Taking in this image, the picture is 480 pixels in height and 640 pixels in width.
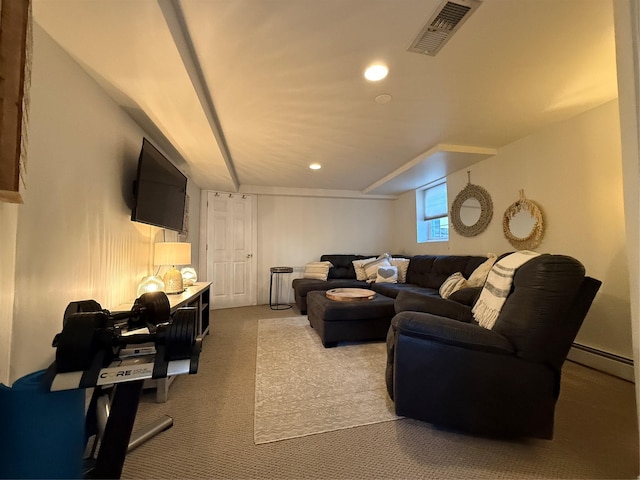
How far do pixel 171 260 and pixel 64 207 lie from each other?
1.16m

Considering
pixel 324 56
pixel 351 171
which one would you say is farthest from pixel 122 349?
pixel 351 171

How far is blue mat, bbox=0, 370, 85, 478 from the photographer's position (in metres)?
0.69

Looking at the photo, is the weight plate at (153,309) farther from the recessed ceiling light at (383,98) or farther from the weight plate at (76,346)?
the recessed ceiling light at (383,98)

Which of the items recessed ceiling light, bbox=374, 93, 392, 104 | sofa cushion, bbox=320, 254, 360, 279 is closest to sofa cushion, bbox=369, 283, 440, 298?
sofa cushion, bbox=320, 254, 360, 279

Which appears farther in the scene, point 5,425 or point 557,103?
point 557,103

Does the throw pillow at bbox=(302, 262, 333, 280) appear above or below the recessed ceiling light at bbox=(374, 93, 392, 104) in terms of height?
below

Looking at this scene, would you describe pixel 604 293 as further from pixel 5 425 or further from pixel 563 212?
pixel 5 425

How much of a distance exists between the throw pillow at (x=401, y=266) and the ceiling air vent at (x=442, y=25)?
315 centimetres

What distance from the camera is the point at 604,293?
6.90 ft

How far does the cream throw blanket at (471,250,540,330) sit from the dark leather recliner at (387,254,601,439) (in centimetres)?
10

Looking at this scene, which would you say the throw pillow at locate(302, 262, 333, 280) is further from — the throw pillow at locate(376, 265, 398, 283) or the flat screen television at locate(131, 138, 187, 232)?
the flat screen television at locate(131, 138, 187, 232)

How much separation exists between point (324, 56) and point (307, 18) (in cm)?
28

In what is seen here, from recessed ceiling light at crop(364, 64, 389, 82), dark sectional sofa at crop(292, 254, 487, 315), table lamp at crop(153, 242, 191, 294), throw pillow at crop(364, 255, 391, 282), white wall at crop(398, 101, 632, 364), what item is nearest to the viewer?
recessed ceiling light at crop(364, 64, 389, 82)

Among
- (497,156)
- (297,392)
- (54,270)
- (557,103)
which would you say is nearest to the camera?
(54,270)
